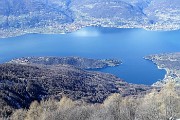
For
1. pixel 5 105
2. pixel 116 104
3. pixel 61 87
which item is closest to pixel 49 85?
pixel 61 87

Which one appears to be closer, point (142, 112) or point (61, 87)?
point (142, 112)

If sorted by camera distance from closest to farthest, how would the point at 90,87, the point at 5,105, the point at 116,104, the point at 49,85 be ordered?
the point at 116,104 → the point at 5,105 → the point at 49,85 → the point at 90,87

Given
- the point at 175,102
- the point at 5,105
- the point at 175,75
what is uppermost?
the point at 175,102

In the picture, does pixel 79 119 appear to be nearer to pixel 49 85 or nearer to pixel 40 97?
pixel 40 97

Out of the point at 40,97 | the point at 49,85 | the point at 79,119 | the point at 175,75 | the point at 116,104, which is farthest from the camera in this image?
the point at 175,75

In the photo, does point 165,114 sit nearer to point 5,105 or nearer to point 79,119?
point 79,119

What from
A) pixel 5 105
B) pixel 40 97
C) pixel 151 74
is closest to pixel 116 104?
pixel 5 105

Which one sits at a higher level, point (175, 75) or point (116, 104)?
point (116, 104)

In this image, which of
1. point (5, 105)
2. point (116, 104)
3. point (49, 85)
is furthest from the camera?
point (49, 85)

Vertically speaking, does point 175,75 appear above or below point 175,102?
below
